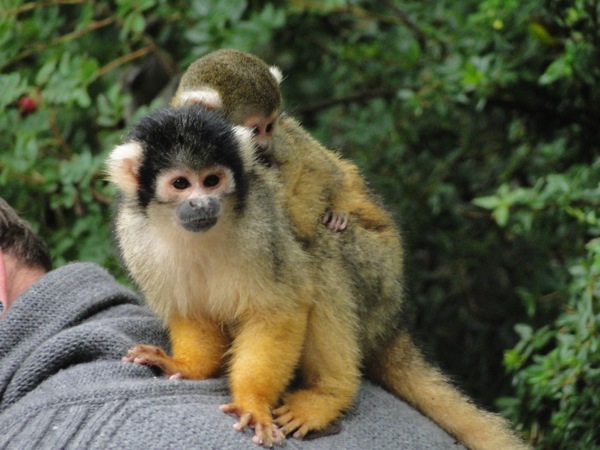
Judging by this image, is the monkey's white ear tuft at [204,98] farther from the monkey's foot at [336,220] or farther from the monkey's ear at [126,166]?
the monkey's foot at [336,220]

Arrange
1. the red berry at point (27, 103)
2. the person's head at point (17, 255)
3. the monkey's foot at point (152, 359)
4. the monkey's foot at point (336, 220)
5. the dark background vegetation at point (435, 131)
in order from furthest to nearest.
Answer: the red berry at point (27, 103) < the dark background vegetation at point (435, 131) < the person's head at point (17, 255) < the monkey's foot at point (336, 220) < the monkey's foot at point (152, 359)

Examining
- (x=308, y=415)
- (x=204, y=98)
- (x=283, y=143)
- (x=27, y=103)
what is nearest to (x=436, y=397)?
(x=308, y=415)

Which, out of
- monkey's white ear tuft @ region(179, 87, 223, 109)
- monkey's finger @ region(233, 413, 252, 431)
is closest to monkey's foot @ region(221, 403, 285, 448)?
monkey's finger @ region(233, 413, 252, 431)

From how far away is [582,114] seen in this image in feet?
11.9

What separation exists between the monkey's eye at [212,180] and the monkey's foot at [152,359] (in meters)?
0.40

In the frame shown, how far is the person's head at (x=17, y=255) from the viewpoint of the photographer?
8.45 ft

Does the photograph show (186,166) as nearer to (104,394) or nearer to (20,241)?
(104,394)

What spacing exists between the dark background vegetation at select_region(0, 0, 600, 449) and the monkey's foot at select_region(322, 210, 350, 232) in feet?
2.02

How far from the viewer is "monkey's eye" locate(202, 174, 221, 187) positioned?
2.21m

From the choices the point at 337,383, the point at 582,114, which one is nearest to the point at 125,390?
the point at 337,383

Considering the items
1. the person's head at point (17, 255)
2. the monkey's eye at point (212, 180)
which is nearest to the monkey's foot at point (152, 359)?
the monkey's eye at point (212, 180)

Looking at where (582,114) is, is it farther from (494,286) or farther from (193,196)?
(193,196)

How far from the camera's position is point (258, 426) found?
2061 mm

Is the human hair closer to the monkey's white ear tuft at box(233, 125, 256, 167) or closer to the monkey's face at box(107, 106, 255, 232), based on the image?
the monkey's face at box(107, 106, 255, 232)
